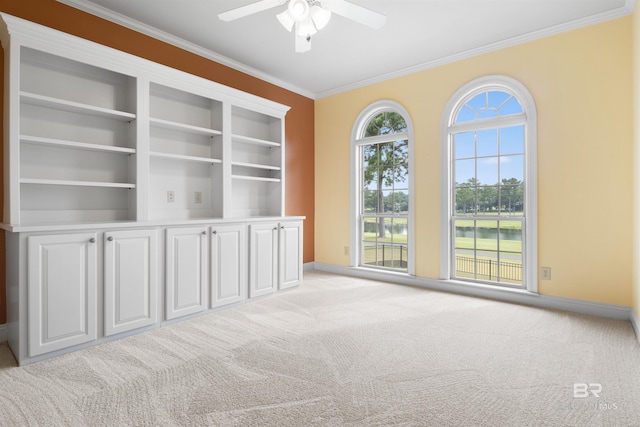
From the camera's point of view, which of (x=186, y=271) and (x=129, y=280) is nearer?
(x=129, y=280)

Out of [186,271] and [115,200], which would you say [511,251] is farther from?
[115,200]

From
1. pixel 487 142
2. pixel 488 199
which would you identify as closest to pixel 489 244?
pixel 488 199

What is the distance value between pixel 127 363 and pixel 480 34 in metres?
4.36

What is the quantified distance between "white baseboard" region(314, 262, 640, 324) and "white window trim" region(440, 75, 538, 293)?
0.11 meters

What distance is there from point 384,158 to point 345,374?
11.0 ft

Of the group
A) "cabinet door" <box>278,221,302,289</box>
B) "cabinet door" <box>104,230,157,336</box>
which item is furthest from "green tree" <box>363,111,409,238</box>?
"cabinet door" <box>104,230,157,336</box>

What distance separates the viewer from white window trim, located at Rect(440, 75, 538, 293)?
11.5ft

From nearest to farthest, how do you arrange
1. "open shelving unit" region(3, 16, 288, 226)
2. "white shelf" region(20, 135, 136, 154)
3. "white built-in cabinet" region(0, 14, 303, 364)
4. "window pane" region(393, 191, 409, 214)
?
"white built-in cabinet" region(0, 14, 303, 364)
"white shelf" region(20, 135, 136, 154)
"open shelving unit" region(3, 16, 288, 226)
"window pane" region(393, 191, 409, 214)

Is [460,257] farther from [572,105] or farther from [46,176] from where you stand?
[46,176]

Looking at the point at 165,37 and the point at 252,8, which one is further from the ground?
the point at 165,37

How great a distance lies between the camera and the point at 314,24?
2391 mm

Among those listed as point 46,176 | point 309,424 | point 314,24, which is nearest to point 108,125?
point 46,176

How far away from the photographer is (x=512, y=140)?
373 centimetres

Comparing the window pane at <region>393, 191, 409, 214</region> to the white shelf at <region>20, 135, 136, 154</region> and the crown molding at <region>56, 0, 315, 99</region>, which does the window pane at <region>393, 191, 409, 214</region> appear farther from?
the white shelf at <region>20, 135, 136, 154</region>
